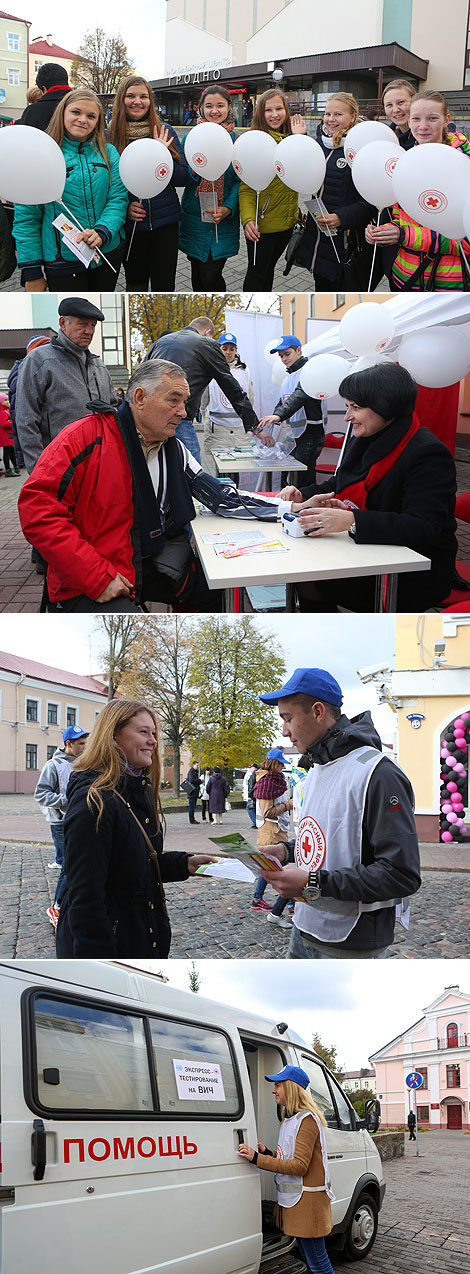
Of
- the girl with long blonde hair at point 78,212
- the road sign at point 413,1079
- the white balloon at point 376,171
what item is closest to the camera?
the girl with long blonde hair at point 78,212

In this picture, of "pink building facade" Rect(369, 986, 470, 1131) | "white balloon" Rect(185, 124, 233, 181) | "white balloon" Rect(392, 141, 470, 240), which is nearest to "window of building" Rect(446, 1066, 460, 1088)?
"pink building facade" Rect(369, 986, 470, 1131)

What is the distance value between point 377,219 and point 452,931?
359 centimetres

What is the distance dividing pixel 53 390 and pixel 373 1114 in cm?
359

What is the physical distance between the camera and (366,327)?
413cm

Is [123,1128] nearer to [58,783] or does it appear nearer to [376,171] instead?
[58,783]

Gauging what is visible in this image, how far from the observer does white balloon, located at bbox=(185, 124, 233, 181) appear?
476 centimetres

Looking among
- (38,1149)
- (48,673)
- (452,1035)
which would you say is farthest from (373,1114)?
(48,673)

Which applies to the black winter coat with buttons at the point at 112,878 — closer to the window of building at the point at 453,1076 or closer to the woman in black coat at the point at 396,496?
the woman in black coat at the point at 396,496

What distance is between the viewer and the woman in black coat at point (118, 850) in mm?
2770

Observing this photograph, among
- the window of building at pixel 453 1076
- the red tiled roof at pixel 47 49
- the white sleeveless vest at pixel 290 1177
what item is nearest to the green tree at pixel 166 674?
the white sleeveless vest at pixel 290 1177

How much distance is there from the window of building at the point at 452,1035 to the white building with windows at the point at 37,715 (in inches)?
89.3

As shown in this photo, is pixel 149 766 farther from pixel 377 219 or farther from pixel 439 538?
pixel 377 219

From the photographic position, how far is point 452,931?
10.7 feet

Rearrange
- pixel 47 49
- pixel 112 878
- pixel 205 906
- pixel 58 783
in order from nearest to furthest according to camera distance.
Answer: pixel 112 878 < pixel 58 783 < pixel 205 906 < pixel 47 49
